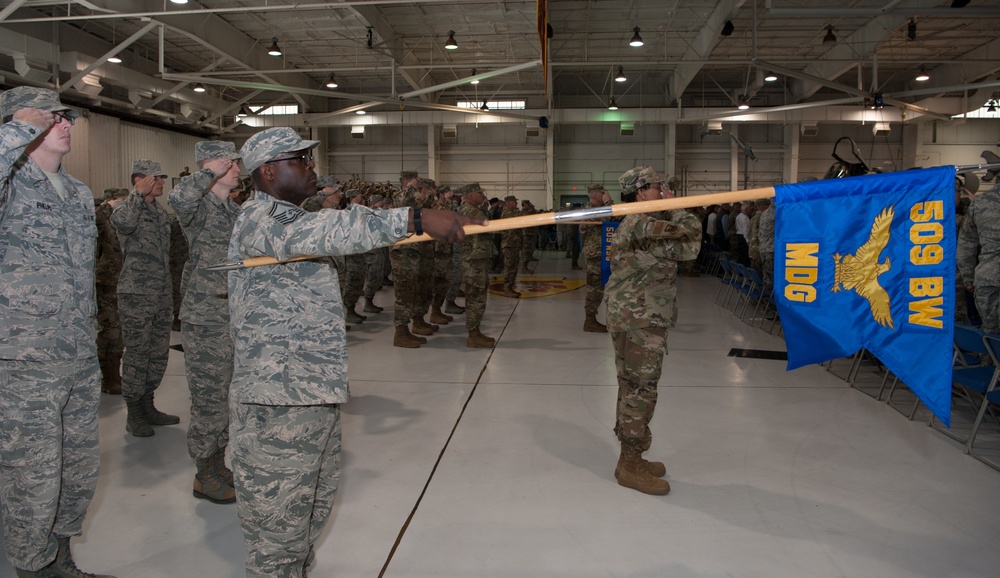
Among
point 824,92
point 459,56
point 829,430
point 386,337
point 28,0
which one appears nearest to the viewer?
point 829,430

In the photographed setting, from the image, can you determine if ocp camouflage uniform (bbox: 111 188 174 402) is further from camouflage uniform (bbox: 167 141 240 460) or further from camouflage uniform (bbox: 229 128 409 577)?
camouflage uniform (bbox: 229 128 409 577)

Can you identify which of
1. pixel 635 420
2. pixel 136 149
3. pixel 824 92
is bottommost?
pixel 635 420

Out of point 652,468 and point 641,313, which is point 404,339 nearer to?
point 652,468

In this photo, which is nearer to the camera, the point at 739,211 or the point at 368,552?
the point at 368,552

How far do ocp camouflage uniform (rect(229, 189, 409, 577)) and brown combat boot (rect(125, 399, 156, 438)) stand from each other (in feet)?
8.72

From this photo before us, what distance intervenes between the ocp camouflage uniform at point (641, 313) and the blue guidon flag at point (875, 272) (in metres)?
0.64

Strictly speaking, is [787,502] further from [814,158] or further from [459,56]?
[814,158]

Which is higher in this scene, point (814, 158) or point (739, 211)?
point (814, 158)

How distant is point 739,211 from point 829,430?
37.3 ft

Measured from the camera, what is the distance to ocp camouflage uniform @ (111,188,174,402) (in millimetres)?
4516

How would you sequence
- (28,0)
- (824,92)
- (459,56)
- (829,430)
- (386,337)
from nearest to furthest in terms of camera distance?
(829,430) < (386,337) < (28,0) < (459,56) < (824,92)

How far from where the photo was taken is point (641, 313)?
3.72 meters

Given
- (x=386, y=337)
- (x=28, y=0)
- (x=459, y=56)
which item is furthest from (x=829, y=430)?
(x=459, y=56)

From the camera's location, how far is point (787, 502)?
3590 millimetres
